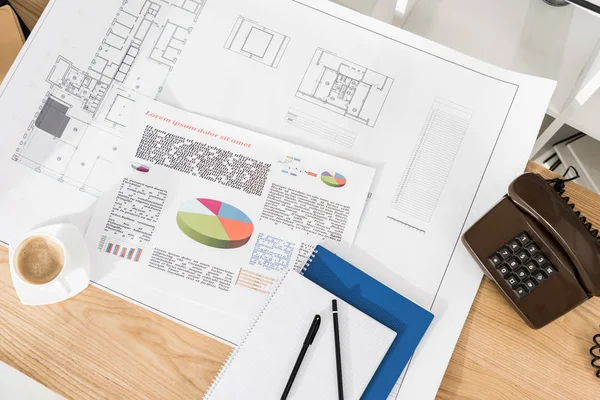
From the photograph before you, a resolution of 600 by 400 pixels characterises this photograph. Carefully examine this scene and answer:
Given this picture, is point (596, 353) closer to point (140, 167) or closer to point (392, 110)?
point (392, 110)

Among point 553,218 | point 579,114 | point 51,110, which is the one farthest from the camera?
point 579,114

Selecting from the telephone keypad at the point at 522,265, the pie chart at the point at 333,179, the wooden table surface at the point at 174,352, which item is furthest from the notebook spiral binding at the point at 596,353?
the pie chart at the point at 333,179

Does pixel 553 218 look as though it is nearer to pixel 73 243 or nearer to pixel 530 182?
pixel 530 182

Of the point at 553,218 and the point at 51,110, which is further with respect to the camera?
the point at 51,110

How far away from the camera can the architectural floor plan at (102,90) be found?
26.1 inches

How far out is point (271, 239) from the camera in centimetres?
63

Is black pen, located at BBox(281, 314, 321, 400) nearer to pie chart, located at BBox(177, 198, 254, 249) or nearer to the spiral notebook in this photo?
the spiral notebook

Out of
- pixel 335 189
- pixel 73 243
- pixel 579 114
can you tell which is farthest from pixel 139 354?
pixel 579 114

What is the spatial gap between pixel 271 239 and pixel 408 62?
12.3 inches

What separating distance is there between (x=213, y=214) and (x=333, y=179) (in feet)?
0.54

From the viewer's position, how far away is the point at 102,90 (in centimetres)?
68

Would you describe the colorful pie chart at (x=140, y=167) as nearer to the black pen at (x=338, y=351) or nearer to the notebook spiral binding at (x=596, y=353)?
the black pen at (x=338, y=351)

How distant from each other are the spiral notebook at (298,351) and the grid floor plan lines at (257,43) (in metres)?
0.31

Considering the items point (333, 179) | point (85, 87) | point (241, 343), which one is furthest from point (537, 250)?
point (85, 87)
